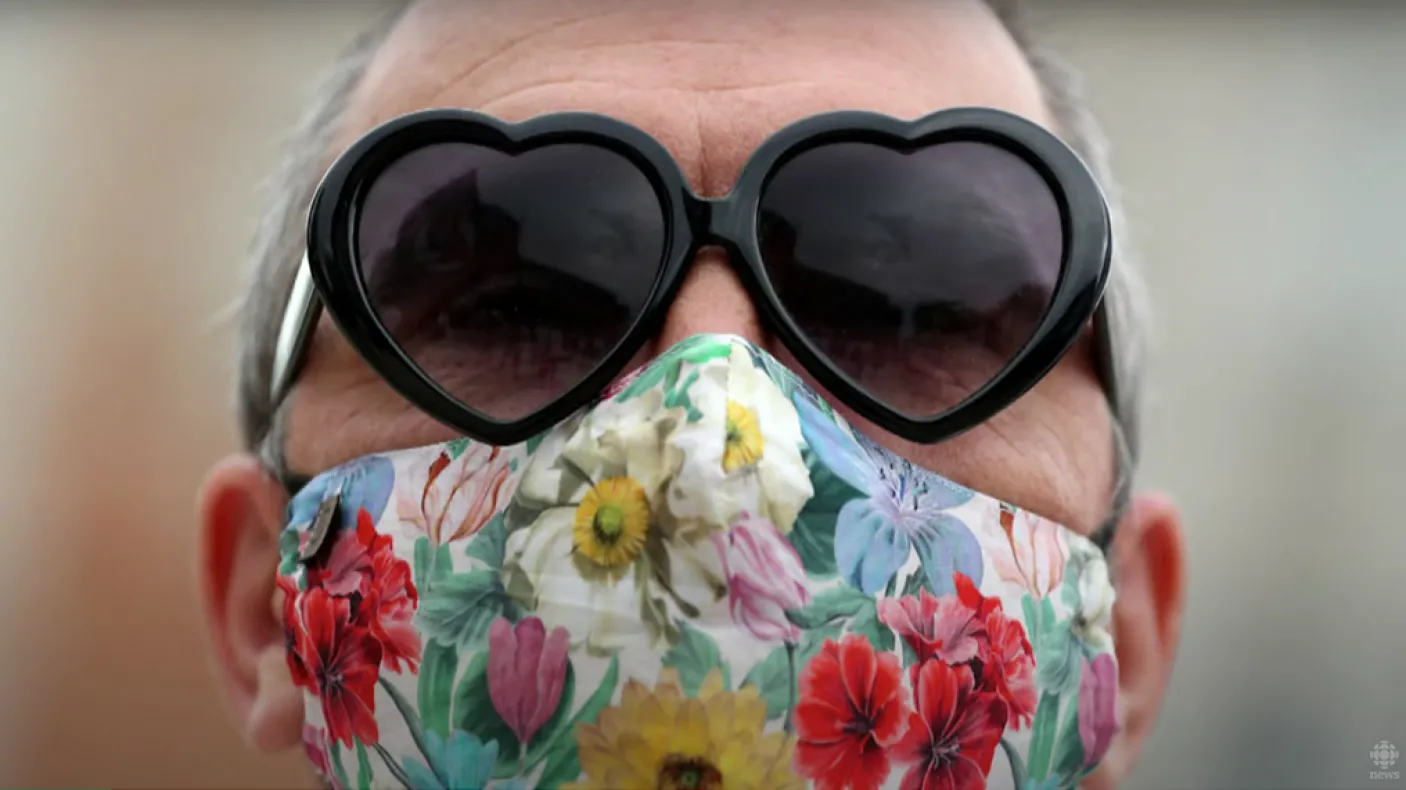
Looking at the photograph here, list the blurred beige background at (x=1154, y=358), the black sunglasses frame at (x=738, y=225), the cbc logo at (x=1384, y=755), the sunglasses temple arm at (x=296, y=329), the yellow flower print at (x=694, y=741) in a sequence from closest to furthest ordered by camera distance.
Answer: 1. the yellow flower print at (x=694, y=741)
2. the black sunglasses frame at (x=738, y=225)
3. the sunglasses temple arm at (x=296, y=329)
4. the cbc logo at (x=1384, y=755)
5. the blurred beige background at (x=1154, y=358)

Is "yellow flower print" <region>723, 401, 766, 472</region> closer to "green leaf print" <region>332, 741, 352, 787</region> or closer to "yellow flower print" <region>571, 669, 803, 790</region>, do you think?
"yellow flower print" <region>571, 669, 803, 790</region>

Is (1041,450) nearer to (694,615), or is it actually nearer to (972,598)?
(972,598)

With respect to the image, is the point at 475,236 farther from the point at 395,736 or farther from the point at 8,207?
the point at 8,207

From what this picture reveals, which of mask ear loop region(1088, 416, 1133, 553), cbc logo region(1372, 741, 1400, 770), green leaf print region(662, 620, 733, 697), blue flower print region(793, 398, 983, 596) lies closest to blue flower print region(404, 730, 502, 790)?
green leaf print region(662, 620, 733, 697)

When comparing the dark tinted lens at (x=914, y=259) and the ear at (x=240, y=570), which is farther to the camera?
the ear at (x=240, y=570)

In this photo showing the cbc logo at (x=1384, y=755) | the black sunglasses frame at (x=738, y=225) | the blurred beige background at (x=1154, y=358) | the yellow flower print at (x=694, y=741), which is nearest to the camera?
the yellow flower print at (x=694, y=741)

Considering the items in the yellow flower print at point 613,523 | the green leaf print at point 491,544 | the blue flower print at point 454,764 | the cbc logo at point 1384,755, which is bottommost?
the cbc logo at point 1384,755

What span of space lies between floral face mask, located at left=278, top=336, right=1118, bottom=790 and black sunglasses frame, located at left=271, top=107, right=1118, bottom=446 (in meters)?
0.03

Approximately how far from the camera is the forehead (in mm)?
697

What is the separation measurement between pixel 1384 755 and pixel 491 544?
2.88 feet

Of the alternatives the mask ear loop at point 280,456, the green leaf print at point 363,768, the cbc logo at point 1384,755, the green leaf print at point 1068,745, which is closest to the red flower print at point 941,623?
the green leaf print at point 1068,745

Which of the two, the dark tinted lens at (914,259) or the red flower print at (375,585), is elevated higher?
the dark tinted lens at (914,259)

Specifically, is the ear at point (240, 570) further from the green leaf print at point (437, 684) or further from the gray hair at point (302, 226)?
the green leaf print at point (437, 684)

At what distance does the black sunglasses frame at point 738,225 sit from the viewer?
63 centimetres
